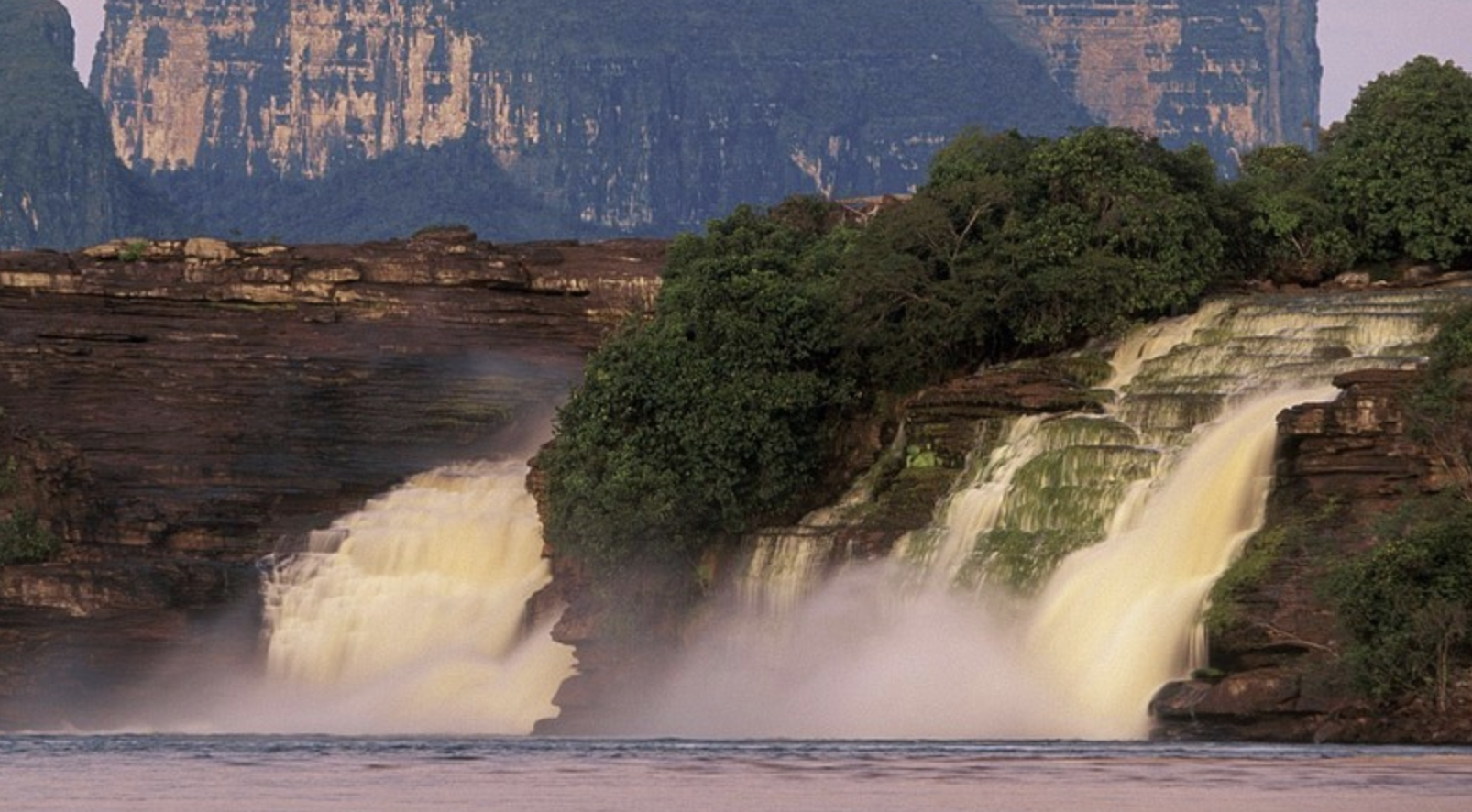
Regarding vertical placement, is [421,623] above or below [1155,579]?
below

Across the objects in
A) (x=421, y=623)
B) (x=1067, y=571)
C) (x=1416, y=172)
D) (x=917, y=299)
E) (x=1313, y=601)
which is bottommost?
(x=421, y=623)

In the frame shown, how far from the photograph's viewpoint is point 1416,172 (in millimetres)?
98062

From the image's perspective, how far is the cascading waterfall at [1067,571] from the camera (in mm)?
78500

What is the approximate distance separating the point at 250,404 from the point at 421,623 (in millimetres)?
25061

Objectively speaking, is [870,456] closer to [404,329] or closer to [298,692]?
[298,692]

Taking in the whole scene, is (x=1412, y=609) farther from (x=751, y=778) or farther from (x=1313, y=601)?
(x=751, y=778)

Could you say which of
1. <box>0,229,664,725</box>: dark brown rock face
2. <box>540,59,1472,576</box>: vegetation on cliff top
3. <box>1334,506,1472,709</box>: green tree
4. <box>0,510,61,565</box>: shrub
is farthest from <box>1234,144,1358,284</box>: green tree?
<box>0,510,61,565</box>: shrub

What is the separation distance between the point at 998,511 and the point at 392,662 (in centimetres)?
2168

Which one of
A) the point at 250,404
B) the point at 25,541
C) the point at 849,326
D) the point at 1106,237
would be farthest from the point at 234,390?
the point at 1106,237

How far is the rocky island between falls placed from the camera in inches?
4161

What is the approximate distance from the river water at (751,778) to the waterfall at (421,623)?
705 inches

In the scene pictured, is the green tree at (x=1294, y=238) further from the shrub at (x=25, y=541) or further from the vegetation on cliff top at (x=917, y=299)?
the shrub at (x=25, y=541)

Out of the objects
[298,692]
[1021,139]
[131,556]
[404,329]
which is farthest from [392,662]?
[404,329]

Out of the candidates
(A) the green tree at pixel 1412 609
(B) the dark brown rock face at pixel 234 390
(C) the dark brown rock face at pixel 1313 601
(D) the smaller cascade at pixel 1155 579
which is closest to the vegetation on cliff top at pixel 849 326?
(D) the smaller cascade at pixel 1155 579
